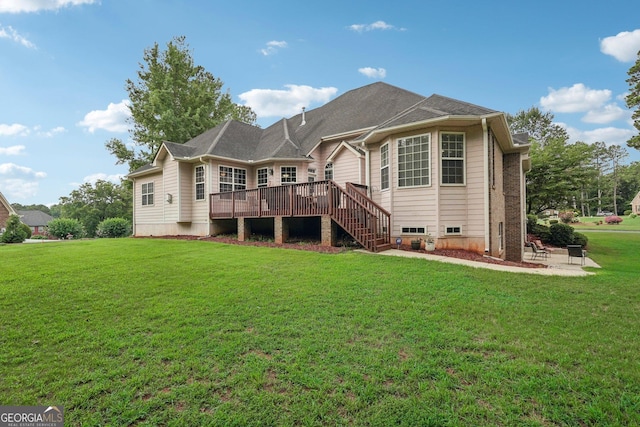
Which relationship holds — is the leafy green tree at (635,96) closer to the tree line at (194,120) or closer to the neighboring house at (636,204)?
the tree line at (194,120)

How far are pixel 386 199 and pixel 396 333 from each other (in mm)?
7975

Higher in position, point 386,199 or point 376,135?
point 376,135

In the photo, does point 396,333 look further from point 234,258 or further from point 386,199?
point 386,199

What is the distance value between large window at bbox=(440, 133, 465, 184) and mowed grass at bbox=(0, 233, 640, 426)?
15.0 ft

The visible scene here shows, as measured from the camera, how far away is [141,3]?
12578mm

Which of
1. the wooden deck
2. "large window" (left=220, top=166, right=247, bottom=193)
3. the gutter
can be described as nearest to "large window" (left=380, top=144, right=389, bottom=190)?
the wooden deck

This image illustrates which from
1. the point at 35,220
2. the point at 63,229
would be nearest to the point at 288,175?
the point at 63,229

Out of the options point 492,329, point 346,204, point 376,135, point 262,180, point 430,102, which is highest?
point 430,102

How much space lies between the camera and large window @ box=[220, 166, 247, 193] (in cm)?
1517

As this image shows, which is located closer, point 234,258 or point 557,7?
point 234,258

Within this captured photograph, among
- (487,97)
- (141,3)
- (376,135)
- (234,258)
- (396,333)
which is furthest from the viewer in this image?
(487,97)

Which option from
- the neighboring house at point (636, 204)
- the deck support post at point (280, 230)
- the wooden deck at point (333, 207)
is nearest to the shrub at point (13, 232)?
the wooden deck at point (333, 207)

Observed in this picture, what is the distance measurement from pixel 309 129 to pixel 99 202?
44.6 meters

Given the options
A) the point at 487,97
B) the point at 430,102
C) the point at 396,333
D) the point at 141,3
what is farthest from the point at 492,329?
Result: the point at 487,97
